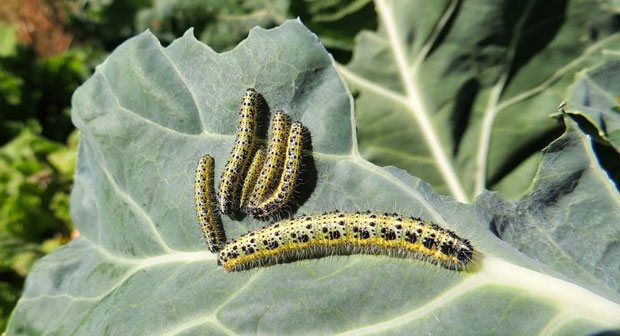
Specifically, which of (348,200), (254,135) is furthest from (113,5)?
(348,200)

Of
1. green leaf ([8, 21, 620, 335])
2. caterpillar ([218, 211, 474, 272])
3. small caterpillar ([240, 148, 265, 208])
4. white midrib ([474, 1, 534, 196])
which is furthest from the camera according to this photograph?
white midrib ([474, 1, 534, 196])

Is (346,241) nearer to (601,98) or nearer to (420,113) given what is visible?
(420,113)

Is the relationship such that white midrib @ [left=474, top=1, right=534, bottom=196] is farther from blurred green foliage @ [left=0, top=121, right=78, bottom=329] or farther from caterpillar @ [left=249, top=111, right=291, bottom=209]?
blurred green foliage @ [left=0, top=121, right=78, bottom=329]

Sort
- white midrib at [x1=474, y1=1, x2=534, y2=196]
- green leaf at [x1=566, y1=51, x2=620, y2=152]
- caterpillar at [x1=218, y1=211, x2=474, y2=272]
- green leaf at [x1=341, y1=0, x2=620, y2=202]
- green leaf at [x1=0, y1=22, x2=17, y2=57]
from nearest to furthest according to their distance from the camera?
1. caterpillar at [x1=218, y1=211, x2=474, y2=272]
2. green leaf at [x1=566, y1=51, x2=620, y2=152]
3. green leaf at [x1=341, y1=0, x2=620, y2=202]
4. white midrib at [x1=474, y1=1, x2=534, y2=196]
5. green leaf at [x1=0, y1=22, x2=17, y2=57]

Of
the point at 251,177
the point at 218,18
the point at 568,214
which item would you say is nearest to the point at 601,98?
the point at 568,214

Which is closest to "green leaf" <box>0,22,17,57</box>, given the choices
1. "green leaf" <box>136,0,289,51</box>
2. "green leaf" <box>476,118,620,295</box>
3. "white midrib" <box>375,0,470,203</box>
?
"green leaf" <box>136,0,289,51</box>

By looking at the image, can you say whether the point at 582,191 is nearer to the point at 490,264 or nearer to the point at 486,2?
the point at 490,264
